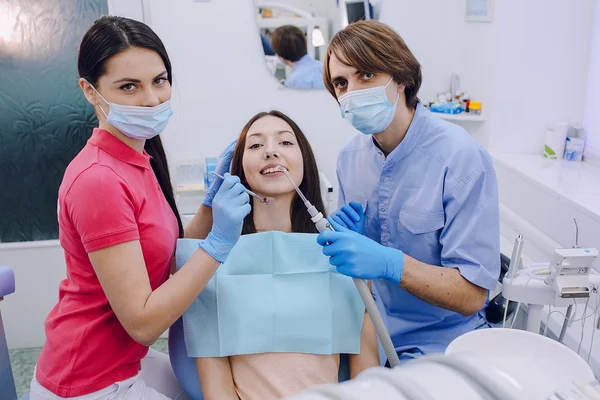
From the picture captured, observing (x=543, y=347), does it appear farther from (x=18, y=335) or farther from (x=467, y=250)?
(x=18, y=335)

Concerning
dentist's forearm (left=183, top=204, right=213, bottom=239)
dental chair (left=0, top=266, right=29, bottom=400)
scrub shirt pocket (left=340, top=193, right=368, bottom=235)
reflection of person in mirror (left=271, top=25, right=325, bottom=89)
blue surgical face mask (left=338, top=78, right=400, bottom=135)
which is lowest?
dental chair (left=0, top=266, right=29, bottom=400)

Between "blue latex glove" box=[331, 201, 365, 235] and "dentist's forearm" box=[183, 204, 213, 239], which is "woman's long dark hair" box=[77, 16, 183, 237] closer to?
"dentist's forearm" box=[183, 204, 213, 239]

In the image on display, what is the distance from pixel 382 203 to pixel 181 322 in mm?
658

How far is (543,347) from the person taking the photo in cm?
81

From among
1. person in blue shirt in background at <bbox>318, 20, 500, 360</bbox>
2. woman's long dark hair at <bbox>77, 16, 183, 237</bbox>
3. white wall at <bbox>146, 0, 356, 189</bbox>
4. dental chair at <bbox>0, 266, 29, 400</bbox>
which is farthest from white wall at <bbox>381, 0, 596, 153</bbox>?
dental chair at <bbox>0, 266, 29, 400</bbox>

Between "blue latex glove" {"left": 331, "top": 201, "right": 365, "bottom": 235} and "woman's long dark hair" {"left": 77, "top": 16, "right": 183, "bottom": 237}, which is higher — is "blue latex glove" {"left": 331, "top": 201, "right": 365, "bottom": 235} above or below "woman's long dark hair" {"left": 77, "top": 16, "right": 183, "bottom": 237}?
below

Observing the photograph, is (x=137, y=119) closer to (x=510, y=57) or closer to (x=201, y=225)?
(x=201, y=225)

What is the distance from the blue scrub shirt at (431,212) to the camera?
4.42ft

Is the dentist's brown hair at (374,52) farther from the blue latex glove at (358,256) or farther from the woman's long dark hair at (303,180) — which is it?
the blue latex glove at (358,256)

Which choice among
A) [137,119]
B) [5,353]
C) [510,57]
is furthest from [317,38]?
[5,353]

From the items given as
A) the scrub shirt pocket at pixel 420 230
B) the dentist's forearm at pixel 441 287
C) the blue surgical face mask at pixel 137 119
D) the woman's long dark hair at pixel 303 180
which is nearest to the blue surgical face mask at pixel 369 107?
the woman's long dark hair at pixel 303 180

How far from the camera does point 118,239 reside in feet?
3.43

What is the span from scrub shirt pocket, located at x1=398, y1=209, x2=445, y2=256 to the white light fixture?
4.54 ft

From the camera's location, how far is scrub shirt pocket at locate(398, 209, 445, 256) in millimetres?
1392
